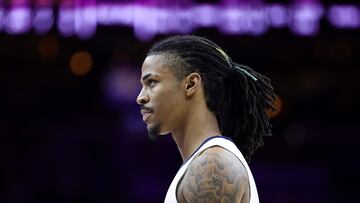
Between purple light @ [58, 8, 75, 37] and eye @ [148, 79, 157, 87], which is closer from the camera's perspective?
eye @ [148, 79, 157, 87]

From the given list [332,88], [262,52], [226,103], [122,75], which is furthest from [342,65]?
[226,103]

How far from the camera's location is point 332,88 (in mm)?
13547

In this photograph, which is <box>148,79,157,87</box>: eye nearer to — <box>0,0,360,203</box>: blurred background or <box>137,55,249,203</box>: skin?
Result: <box>137,55,249,203</box>: skin

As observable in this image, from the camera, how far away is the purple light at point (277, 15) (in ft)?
31.1

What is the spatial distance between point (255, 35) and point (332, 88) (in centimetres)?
438

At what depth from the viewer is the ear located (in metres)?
3.19

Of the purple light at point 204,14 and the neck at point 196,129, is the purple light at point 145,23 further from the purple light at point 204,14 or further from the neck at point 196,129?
the neck at point 196,129

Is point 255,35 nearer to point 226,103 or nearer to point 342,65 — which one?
point 342,65

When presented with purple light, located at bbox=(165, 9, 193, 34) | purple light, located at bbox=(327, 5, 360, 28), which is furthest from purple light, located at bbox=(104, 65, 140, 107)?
purple light, located at bbox=(327, 5, 360, 28)

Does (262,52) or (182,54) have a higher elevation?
(182,54)

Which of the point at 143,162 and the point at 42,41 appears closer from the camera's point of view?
the point at 42,41

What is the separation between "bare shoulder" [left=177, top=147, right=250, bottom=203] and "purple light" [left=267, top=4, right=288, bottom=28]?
6.71 metres

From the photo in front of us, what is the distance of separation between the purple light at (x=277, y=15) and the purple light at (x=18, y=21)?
3.08 m

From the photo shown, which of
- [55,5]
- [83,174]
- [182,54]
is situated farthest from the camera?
[83,174]
